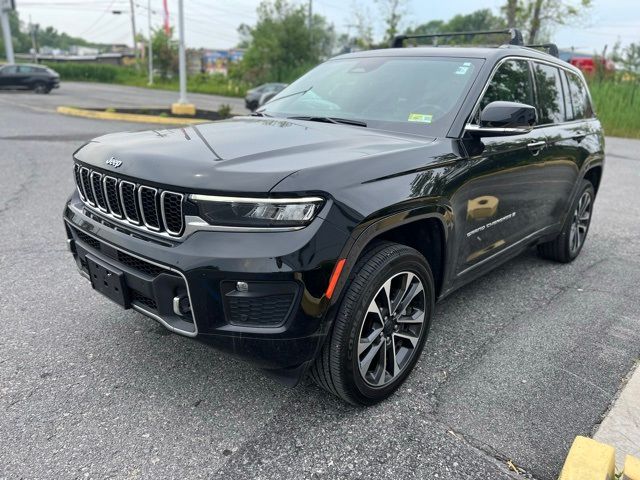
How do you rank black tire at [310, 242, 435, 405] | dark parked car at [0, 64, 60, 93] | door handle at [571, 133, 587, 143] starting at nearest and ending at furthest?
black tire at [310, 242, 435, 405]
door handle at [571, 133, 587, 143]
dark parked car at [0, 64, 60, 93]

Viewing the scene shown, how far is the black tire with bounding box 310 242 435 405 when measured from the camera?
2291mm

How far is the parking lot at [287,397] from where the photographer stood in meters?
2.23

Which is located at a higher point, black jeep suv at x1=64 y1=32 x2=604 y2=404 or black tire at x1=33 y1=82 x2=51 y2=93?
black jeep suv at x1=64 y1=32 x2=604 y2=404

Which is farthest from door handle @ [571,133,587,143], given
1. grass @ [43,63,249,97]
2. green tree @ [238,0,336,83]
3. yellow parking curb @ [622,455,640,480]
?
grass @ [43,63,249,97]

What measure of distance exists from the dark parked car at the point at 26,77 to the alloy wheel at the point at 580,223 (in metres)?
29.8

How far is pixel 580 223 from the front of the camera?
5.11 metres

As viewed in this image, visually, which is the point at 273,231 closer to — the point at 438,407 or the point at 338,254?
the point at 338,254

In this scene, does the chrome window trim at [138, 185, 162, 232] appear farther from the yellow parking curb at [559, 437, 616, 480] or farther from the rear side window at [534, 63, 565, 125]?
the rear side window at [534, 63, 565, 125]

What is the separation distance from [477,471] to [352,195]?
1.30 m

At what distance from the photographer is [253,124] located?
125 inches

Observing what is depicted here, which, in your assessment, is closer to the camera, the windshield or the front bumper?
the front bumper

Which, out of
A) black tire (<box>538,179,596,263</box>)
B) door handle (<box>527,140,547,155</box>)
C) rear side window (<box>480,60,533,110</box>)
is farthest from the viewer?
black tire (<box>538,179,596,263</box>)

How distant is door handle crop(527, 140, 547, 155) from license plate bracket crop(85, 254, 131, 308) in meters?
2.80

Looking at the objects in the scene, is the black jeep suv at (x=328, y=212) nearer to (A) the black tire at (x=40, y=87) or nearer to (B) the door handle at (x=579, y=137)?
(B) the door handle at (x=579, y=137)
